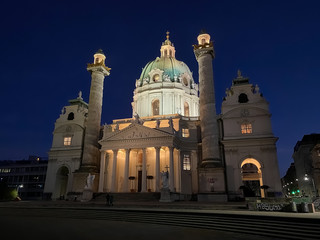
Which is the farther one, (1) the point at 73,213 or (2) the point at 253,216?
(1) the point at 73,213

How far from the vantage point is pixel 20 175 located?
262 feet

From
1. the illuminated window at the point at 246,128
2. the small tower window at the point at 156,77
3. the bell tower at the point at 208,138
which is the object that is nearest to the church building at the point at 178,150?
the illuminated window at the point at 246,128

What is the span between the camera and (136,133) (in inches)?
1547

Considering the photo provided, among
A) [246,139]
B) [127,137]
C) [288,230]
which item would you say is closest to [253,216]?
[288,230]

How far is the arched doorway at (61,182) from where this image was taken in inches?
1818

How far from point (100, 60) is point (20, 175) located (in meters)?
54.5

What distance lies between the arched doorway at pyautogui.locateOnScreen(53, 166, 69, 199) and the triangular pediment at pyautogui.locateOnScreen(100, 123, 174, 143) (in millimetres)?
13601

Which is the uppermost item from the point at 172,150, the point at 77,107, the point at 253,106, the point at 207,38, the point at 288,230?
the point at 207,38

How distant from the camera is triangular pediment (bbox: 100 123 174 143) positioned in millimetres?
38094

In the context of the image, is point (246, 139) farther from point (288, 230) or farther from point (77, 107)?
point (77, 107)

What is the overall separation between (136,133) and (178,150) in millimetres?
7224

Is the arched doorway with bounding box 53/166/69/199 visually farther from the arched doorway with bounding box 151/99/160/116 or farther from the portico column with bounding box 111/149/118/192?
the arched doorway with bounding box 151/99/160/116

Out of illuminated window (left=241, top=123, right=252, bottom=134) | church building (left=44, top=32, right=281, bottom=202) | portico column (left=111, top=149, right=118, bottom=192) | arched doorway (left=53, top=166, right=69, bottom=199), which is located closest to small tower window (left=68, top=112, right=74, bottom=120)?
church building (left=44, top=32, right=281, bottom=202)

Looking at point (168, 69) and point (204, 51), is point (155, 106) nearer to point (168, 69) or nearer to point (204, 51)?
point (168, 69)
